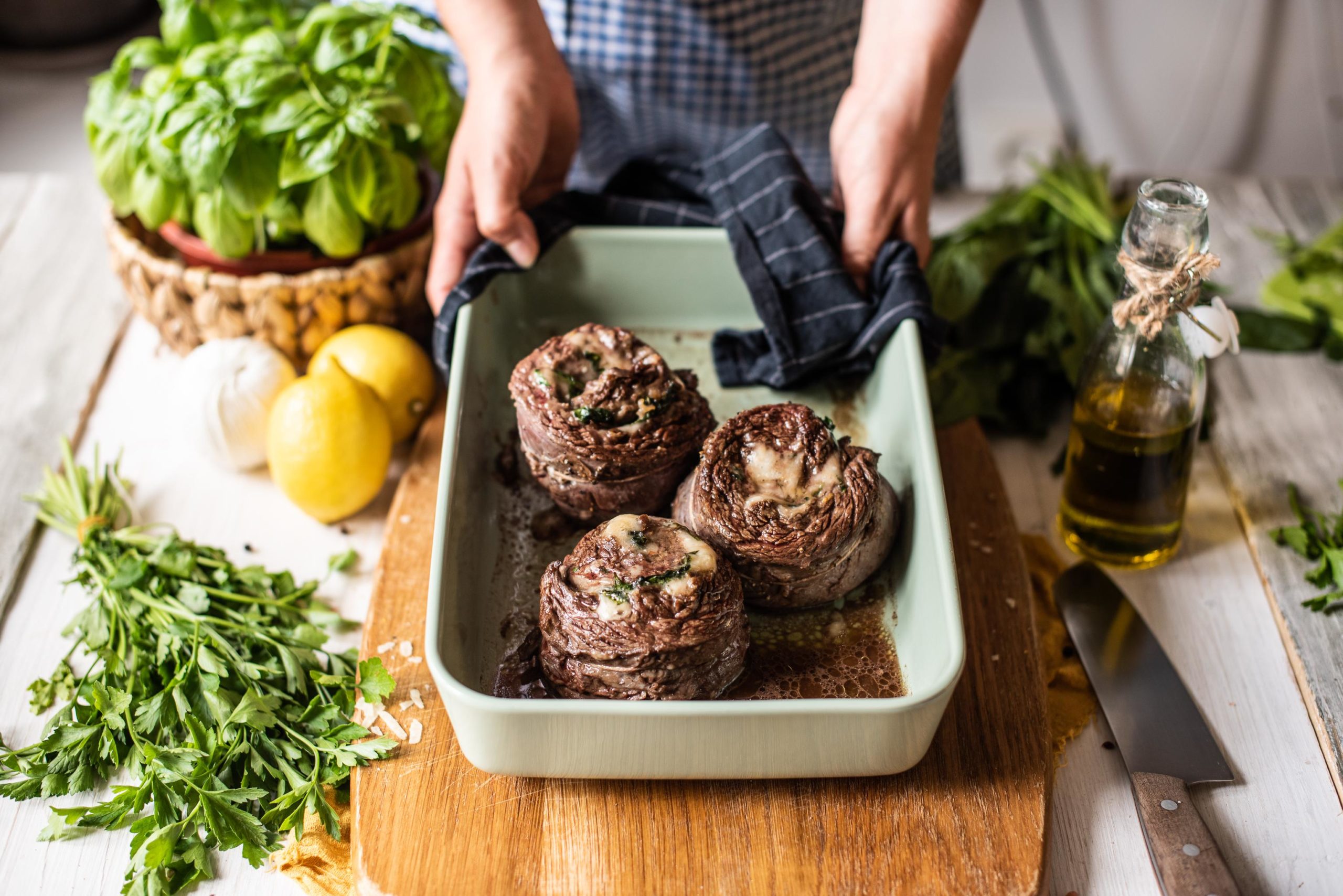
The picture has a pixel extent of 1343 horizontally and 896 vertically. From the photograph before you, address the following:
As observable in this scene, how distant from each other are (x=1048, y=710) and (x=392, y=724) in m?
1.02

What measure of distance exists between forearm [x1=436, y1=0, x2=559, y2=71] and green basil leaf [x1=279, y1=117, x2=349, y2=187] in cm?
31

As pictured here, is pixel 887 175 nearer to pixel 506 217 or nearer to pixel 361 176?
pixel 506 217

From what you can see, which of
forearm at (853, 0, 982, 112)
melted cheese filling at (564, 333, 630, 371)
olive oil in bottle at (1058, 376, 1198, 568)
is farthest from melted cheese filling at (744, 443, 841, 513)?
forearm at (853, 0, 982, 112)

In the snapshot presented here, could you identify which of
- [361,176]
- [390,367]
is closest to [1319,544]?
[390,367]

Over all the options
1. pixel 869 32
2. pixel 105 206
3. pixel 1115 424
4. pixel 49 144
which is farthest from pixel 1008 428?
pixel 49 144

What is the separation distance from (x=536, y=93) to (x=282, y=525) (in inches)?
38.6

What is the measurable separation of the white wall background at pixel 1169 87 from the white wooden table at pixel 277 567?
1.65 metres

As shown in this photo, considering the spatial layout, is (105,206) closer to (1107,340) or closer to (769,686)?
(769,686)

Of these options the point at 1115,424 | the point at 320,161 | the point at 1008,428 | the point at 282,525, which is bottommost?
the point at 1008,428

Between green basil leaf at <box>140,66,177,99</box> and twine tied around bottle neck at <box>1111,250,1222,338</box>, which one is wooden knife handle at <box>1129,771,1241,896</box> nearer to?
twine tied around bottle neck at <box>1111,250,1222,338</box>

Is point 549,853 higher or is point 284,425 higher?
point 284,425

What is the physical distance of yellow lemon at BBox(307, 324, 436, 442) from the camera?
6.93 feet

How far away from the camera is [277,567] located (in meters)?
2.01

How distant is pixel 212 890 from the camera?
1.54 m
